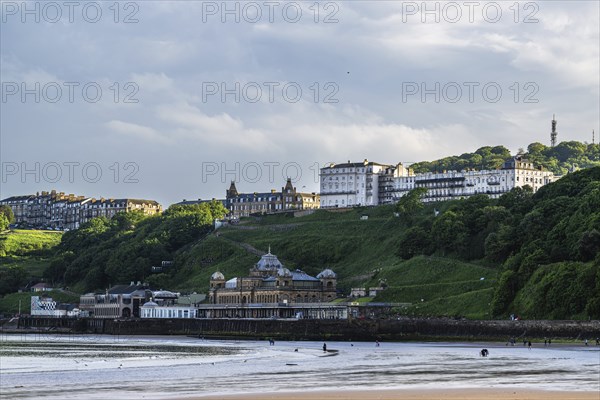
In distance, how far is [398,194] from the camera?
560 feet

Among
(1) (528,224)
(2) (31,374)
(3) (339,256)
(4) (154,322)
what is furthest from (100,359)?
(3) (339,256)

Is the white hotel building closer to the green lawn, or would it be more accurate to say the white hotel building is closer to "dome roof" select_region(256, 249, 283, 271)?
"dome roof" select_region(256, 249, 283, 271)

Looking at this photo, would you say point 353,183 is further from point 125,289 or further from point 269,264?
point 125,289

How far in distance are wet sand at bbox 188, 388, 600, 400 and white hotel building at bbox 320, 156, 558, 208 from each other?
4772 inches

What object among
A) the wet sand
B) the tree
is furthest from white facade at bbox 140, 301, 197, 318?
the wet sand

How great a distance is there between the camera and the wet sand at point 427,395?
37.5 metres

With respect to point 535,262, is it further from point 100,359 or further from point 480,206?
point 100,359

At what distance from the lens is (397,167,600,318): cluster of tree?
285 feet

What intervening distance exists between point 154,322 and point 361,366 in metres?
78.6

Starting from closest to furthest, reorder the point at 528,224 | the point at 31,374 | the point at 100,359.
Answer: the point at 31,374
the point at 100,359
the point at 528,224

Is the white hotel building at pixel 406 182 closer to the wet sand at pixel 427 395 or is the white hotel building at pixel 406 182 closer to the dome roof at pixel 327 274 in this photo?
the dome roof at pixel 327 274

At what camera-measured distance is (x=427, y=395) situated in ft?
127

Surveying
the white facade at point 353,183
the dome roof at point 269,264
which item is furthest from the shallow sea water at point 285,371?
the white facade at point 353,183

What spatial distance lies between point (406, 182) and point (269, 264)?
42.4 m
